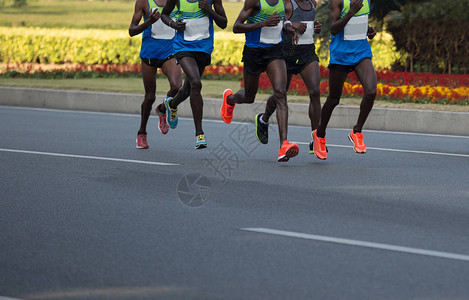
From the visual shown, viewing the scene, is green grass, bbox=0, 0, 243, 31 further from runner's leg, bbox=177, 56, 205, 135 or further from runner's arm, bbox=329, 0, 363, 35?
runner's arm, bbox=329, 0, 363, 35

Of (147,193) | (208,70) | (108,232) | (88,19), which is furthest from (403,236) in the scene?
(88,19)

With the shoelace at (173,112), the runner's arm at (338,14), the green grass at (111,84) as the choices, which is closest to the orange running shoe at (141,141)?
the shoelace at (173,112)

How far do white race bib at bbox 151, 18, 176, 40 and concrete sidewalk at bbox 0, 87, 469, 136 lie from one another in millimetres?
4439

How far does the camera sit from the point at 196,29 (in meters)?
10.6

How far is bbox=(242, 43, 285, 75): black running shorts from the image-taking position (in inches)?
395

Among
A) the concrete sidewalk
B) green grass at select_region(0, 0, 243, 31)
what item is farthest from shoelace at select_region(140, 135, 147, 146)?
green grass at select_region(0, 0, 243, 31)

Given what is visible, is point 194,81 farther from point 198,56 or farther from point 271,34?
point 271,34

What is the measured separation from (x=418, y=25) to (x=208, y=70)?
18.7 ft

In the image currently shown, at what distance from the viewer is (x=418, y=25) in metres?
20.5

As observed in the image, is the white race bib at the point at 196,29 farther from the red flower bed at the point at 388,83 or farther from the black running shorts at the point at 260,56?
the red flower bed at the point at 388,83

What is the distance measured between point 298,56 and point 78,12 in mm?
49735

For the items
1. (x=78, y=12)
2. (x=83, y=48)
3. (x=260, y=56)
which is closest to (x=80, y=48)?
(x=83, y=48)

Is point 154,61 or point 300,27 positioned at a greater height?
point 300,27

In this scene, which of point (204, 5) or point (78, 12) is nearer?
point (204, 5)
